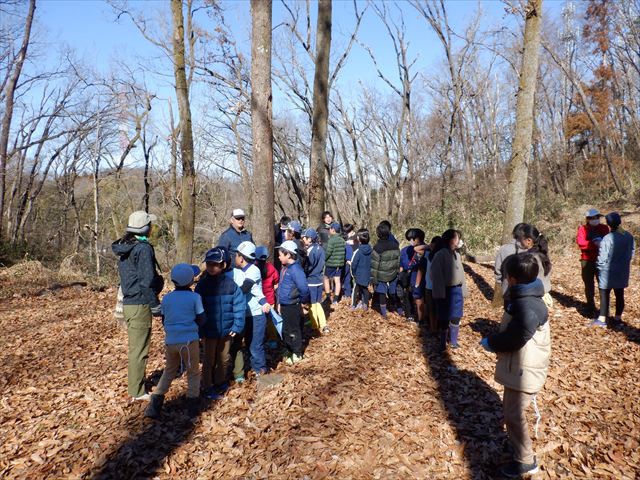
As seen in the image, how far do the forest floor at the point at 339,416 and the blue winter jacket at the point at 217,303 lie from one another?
946 mm

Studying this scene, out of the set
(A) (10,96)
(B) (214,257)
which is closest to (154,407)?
(B) (214,257)

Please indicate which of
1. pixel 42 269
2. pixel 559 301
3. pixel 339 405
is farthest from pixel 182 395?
pixel 42 269

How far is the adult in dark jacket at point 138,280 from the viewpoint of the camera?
4.61m

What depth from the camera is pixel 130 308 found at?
4.64 metres

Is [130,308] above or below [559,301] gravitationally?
above

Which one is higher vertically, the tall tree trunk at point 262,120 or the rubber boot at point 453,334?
the tall tree trunk at point 262,120

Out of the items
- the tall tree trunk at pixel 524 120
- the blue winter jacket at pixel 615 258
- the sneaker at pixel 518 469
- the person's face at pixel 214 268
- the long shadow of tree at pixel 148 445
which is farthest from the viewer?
the tall tree trunk at pixel 524 120

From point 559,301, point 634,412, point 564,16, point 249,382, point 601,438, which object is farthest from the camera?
point 564,16

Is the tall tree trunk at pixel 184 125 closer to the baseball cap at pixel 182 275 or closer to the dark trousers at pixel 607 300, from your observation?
the baseball cap at pixel 182 275

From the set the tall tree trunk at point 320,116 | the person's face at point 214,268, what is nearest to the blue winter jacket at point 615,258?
the tall tree trunk at point 320,116

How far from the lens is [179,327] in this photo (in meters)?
4.39

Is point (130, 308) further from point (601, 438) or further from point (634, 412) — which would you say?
point (634, 412)

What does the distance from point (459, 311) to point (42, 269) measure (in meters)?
14.6

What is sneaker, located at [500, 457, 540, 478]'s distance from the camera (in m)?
3.45
